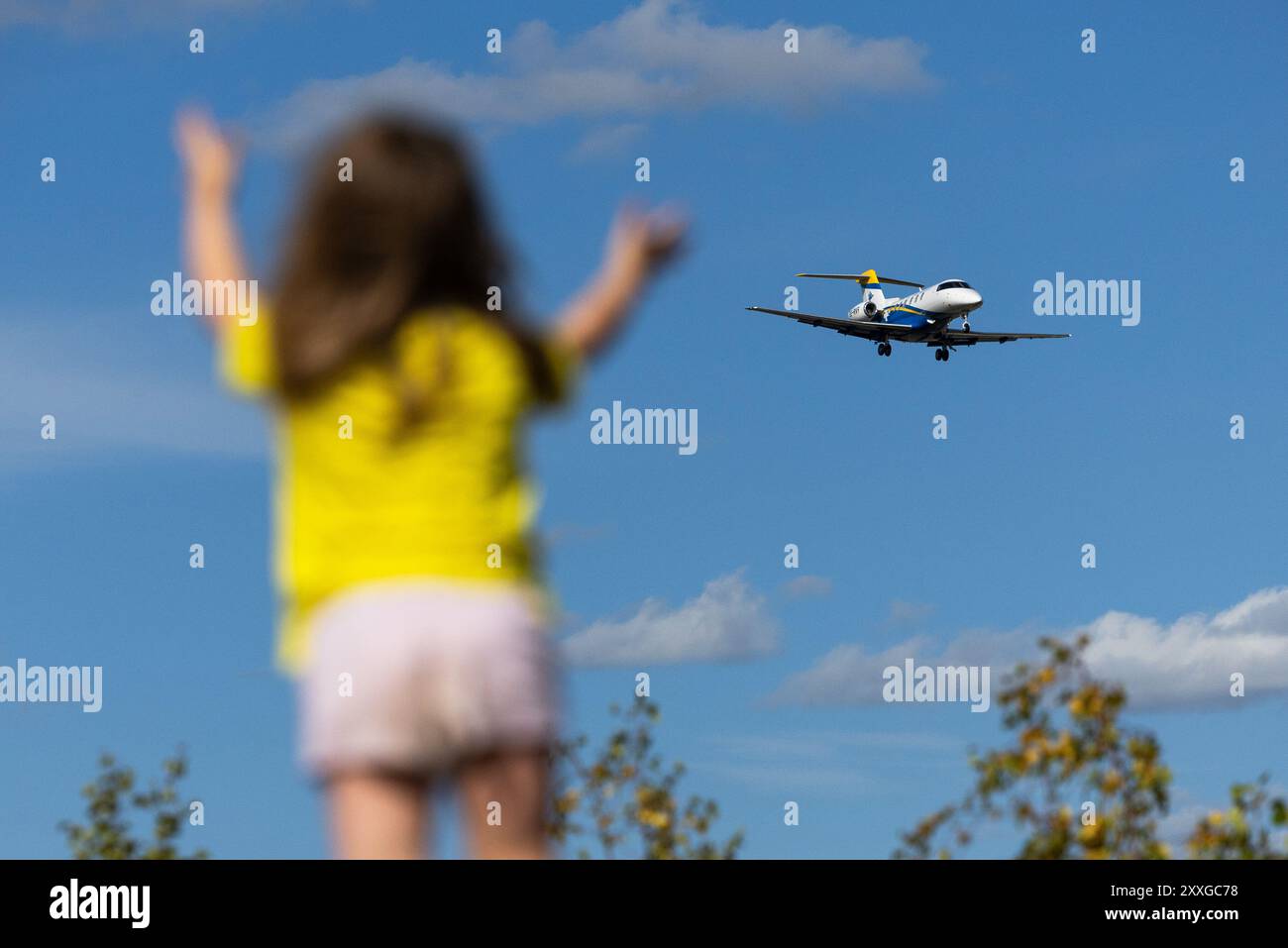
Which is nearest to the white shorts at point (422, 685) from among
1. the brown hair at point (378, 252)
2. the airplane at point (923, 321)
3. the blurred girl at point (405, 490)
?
the blurred girl at point (405, 490)

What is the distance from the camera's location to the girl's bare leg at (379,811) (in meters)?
3.31

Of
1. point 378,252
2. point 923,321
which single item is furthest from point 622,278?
point 923,321

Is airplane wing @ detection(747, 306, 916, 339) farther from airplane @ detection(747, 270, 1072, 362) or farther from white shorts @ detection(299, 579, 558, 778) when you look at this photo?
white shorts @ detection(299, 579, 558, 778)

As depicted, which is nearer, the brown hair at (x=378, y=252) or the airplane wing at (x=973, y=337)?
the brown hair at (x=378, y=252)

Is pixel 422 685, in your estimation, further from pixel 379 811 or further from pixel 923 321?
pixel 923 321

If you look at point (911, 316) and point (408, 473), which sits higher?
point (911, 316)

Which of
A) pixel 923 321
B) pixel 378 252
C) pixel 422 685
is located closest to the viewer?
pixel 422 685

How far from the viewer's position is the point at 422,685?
3.32 meters

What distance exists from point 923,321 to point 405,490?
163 ft

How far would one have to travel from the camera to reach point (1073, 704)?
9.70 m

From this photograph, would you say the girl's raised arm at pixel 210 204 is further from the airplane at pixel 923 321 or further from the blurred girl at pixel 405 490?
the airplane at pixel 923 321

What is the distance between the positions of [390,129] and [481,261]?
0.38m

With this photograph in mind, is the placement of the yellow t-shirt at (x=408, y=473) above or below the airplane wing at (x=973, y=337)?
below
